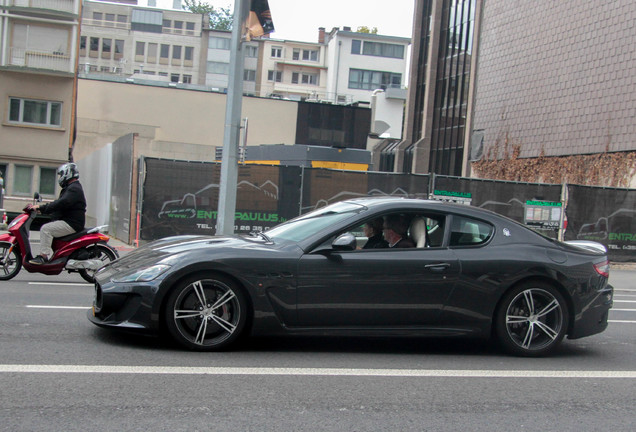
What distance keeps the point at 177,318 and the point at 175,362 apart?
38cm

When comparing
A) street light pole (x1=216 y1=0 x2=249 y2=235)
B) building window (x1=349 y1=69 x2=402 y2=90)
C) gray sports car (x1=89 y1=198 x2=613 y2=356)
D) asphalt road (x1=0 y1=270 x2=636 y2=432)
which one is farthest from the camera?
building window (x1=349 y1=69 x2=402 y2=90)

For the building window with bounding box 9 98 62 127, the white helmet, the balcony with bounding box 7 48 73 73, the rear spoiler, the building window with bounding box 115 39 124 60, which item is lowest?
the rear spoiler

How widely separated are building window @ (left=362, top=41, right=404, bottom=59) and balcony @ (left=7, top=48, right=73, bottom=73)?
47646 millimetres

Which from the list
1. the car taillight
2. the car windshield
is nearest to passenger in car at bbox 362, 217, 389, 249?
the car windshield

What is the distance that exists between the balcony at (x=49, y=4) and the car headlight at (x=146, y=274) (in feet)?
99.6

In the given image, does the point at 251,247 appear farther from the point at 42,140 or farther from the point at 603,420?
the point at 42,140

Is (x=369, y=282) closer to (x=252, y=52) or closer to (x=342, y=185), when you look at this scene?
(x=342, y=185)

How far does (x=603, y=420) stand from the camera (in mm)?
4586

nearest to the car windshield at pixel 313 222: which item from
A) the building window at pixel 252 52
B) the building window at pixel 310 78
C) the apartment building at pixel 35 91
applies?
the apartment building at pixel 35 91

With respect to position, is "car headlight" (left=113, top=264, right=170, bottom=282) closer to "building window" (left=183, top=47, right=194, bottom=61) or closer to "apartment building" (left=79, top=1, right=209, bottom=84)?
"apartment building" (left=79, top=1, right=209, bottom=84)

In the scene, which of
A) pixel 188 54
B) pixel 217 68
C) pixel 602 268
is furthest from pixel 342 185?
pixel 188 54

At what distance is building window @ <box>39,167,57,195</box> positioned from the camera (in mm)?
32156

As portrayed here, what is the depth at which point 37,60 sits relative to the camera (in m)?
31.9

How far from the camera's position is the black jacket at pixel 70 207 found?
30.7ft
